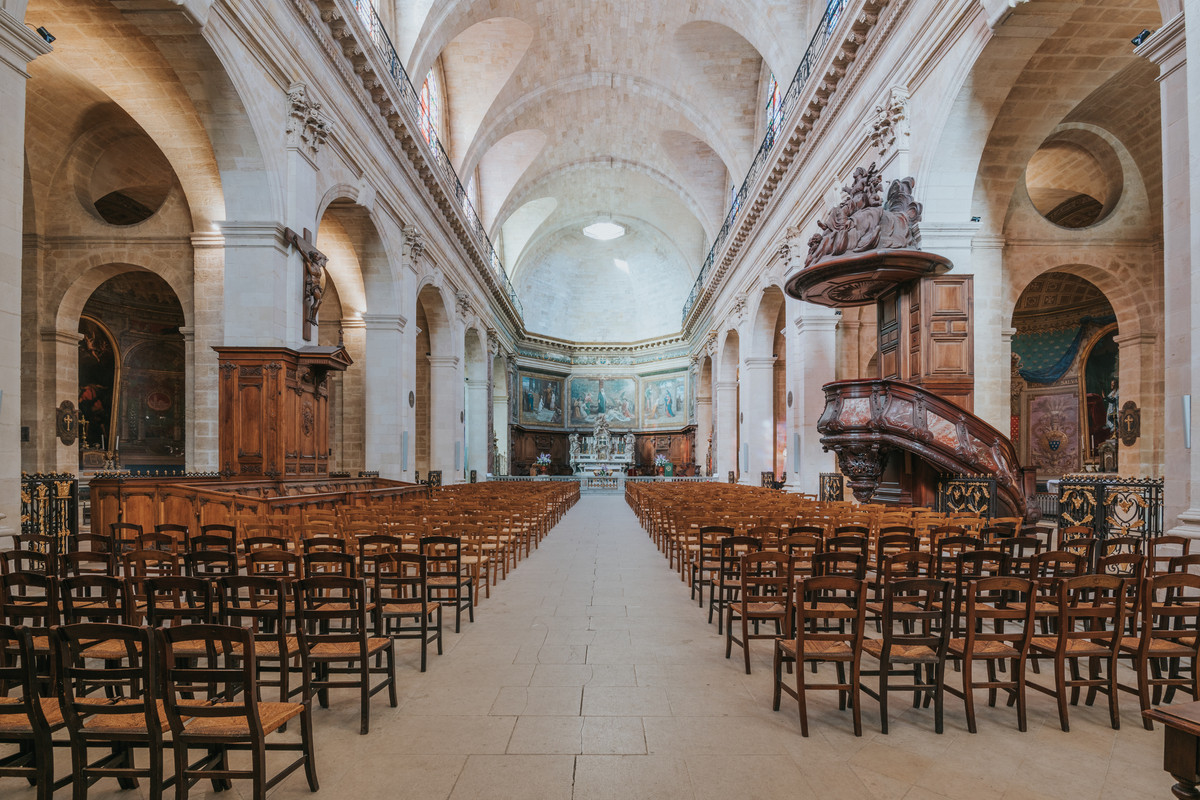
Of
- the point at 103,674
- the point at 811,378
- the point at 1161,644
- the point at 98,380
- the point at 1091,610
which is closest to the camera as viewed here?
the point at 103,674

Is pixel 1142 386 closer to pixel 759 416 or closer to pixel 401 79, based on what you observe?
pixel 759 416

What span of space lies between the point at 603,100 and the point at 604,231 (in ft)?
48.0

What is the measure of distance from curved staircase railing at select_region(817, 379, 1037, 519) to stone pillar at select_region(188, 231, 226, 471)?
1067cm

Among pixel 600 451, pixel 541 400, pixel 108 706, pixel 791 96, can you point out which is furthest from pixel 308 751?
pixel 541 400

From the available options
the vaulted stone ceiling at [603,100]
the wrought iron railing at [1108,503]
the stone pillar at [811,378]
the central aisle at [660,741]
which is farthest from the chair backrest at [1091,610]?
the vaulted stone ceiling at [603,100]

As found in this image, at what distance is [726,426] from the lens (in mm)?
29109

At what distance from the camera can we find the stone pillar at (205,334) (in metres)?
11.5

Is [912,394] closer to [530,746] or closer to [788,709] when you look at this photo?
[788,709]

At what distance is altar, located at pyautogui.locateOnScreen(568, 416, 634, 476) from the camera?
35.5 metres

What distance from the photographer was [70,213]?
13.4 meters

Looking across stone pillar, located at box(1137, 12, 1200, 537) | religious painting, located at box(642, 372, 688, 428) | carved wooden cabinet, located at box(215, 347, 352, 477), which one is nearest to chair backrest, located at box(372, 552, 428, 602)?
carved wooden cabinet, located at box(215, 347, 352, 477)

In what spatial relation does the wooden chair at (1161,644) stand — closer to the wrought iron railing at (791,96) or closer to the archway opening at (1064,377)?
the wrought iron railing at (791,96)

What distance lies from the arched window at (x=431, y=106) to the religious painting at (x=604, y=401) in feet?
68.8

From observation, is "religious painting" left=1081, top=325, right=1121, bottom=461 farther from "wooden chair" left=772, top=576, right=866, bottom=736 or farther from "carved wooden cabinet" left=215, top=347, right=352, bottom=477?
"carved wooden cabinet" left=215, top=347, right=352, bottom=477
